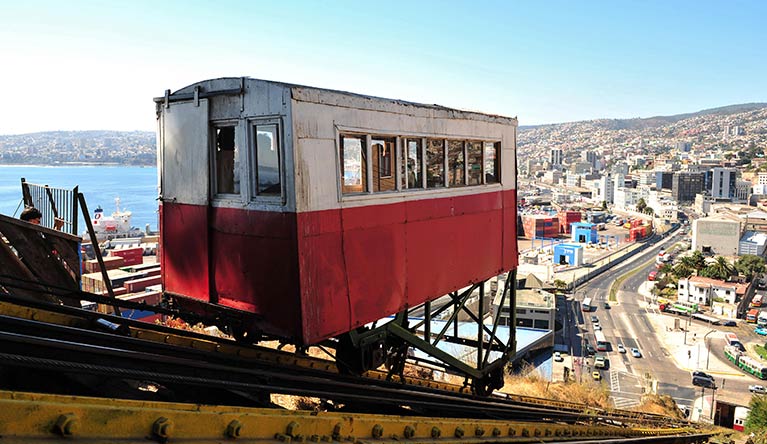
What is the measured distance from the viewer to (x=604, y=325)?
175 feet

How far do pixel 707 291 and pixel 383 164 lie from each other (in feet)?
211

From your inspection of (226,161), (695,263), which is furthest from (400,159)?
(695,263)

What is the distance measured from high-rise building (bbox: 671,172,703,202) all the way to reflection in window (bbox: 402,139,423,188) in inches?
6127

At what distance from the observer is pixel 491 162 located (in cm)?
797

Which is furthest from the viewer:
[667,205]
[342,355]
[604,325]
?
[667,205]

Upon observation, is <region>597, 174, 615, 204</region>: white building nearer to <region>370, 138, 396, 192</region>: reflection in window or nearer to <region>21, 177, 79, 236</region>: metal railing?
<region>21, 177, 79, 236</region>: metal railing

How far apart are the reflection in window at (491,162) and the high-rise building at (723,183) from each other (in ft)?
491

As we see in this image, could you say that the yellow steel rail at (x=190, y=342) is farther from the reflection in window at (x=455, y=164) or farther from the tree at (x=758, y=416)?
the tree at (x=758, y=416)

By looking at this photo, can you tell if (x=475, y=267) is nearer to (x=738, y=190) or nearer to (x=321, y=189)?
(x=321, y=189)

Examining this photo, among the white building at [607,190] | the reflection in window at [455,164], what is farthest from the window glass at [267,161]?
the white building at [607,190]

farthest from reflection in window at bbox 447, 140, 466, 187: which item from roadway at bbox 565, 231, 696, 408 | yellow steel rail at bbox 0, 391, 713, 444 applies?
roadway at bbox 565, 231, 696, 408

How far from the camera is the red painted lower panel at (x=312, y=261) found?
495 cm

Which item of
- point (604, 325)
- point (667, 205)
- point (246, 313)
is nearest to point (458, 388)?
point (246, 313)

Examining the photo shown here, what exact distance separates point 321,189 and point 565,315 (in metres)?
56.0
